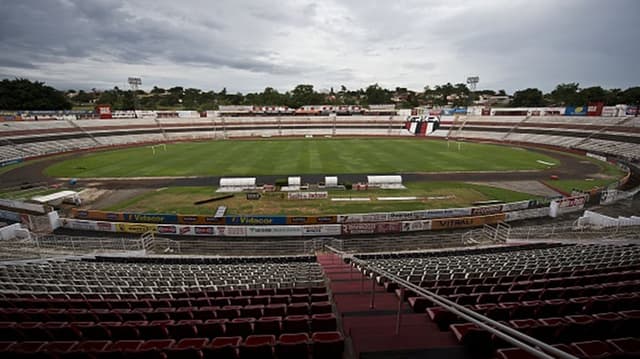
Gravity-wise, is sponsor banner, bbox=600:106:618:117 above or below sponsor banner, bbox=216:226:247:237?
above

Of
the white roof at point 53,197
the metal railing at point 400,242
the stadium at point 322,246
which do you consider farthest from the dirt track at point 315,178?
the metal railing at point 400,242

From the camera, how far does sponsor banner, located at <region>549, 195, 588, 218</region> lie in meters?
25.6

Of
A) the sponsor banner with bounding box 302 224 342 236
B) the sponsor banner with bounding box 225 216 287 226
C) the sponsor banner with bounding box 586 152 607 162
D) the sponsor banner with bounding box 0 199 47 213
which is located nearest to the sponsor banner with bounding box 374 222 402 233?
the sponsor banner with bounding box 302 224 342 236

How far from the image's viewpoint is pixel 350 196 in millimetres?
31453

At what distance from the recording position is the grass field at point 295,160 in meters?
42.9

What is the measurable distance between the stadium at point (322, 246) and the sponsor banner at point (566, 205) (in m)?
0.18

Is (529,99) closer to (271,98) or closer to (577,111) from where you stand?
(577,111)

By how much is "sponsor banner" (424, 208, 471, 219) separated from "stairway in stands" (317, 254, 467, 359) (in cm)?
1900

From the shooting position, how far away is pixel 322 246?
2212 centimetres

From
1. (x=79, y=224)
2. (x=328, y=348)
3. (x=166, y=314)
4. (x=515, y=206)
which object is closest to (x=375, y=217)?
(x=515, y=206)

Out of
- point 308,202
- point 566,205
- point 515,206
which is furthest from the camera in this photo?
point 308,202

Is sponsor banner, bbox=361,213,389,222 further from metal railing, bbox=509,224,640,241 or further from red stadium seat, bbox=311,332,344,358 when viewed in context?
red stadium seat, bbox=311,332,344,358

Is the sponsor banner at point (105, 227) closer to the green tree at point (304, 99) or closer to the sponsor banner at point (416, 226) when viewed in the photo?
the sponsor banner at point (416, 226)

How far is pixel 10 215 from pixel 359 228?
98.2 ft
